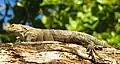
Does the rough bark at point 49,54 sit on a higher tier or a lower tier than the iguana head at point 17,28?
lower

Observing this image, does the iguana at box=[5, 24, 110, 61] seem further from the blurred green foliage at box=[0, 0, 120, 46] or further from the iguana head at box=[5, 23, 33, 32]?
the blurred green foliage at box=[0, 0, 120, 46]

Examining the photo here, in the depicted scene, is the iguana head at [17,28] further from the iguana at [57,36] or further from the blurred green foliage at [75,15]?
the blurred green foliage at [75,15]

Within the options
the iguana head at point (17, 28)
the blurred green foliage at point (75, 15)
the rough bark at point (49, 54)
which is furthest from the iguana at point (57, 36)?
the blurred green foliage at point (75, 15)

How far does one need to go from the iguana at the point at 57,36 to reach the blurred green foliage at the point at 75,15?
2.96 meters

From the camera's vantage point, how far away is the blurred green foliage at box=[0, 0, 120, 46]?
10.9 meters

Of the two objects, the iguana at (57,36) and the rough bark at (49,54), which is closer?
the rough bark at (49,54)

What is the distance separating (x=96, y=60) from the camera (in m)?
6.14

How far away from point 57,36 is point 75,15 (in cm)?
415

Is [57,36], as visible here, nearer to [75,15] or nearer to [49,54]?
[49,54]

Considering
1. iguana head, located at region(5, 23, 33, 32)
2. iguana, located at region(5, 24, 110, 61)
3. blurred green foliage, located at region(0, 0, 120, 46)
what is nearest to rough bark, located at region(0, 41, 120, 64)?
iguana, located at region(5, 24, 110, 61)

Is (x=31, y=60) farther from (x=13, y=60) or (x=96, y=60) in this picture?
(x=96, y=60)

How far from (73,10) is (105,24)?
0.94 metres

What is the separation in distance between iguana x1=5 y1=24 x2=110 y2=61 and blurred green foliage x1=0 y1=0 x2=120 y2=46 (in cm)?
296

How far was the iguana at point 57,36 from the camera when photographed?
22.6 feet
